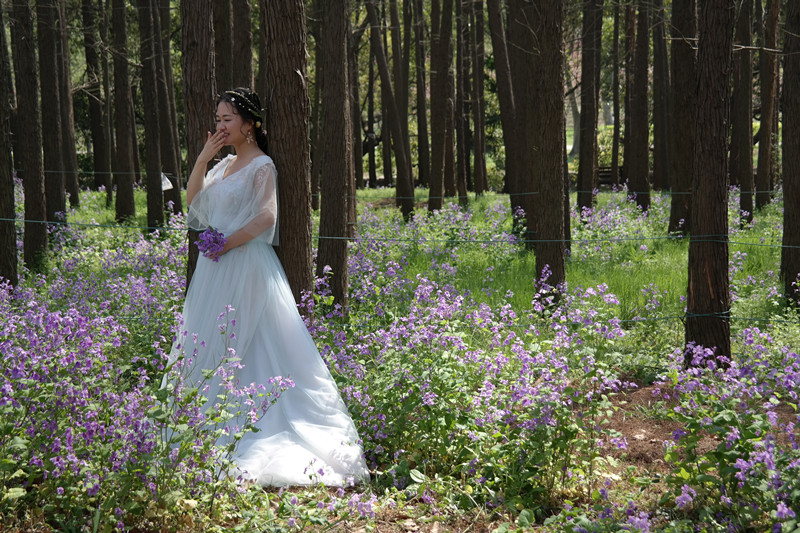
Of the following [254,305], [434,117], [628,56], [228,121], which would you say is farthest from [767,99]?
[254,305]

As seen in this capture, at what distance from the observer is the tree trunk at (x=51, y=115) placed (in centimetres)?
1281

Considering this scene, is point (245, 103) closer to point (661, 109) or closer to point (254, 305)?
point (254, 305)

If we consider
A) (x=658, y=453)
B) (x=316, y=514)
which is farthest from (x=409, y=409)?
(x=658, y=453)

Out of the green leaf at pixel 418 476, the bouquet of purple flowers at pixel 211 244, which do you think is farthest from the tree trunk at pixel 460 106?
the green leaf at pixel 418 476

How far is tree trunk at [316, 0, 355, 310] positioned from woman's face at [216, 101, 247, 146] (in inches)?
96.1

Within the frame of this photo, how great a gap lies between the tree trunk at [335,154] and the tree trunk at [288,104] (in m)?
2.00

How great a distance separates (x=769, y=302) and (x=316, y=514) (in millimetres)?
5866

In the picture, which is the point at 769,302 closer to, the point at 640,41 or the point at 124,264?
the point at 124,264

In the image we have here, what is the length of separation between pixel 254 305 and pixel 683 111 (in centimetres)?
962

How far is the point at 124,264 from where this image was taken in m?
10.1

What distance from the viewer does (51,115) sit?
1341 cm

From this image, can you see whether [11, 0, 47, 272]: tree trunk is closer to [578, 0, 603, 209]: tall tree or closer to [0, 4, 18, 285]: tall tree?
[0, 4, 18, 285]: tall tree

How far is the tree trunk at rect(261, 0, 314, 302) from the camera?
540 centimetres

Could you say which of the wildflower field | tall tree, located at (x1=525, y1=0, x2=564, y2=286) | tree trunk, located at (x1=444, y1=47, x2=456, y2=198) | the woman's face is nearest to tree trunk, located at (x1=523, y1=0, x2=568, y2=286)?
tall tree, located at (x1=525, y1=0, x2=564, y2=286)
